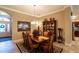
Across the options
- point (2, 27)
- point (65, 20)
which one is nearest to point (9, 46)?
point (2, 27)

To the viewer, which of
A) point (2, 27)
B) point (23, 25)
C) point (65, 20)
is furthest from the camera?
point (65, 20)

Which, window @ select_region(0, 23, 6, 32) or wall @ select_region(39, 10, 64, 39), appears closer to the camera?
window @ select_region(0, 23, 6, 32)

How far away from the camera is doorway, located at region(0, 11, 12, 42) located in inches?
81.4

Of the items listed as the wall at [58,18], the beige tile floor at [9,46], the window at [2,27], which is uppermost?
the wall at [58,18]

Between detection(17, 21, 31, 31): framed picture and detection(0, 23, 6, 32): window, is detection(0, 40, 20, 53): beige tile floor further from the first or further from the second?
detection(17, 21, 31, 31): framed picture

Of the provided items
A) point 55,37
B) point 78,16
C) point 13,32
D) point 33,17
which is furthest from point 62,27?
point 13,32

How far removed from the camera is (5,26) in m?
2.11

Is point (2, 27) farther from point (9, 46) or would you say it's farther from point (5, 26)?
point (9, 46)

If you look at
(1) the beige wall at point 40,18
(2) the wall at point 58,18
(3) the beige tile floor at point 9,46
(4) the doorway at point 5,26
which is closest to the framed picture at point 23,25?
(1) the beige wall at point 40,18

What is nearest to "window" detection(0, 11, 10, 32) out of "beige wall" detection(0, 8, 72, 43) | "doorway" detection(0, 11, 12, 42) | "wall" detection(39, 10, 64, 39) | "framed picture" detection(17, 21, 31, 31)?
"doorway" detection(0, 11, 12, 42)

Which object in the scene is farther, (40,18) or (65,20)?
(65,20)

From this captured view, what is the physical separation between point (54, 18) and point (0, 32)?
145 cm

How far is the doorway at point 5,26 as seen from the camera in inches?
81.4

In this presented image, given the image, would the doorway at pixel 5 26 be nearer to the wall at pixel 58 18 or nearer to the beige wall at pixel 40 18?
Answer: the beige wall at pixel 40 18
